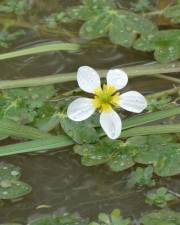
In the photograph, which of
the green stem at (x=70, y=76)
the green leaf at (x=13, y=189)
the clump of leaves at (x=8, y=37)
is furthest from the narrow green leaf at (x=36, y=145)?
the clump of leaves at (x=8, y=37)

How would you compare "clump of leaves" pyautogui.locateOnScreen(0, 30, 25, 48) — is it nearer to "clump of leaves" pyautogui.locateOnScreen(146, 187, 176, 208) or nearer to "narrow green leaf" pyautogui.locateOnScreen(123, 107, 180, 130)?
"narrow green leaf" pyautogui.locateOnScreen(123, 107, 180, 130)

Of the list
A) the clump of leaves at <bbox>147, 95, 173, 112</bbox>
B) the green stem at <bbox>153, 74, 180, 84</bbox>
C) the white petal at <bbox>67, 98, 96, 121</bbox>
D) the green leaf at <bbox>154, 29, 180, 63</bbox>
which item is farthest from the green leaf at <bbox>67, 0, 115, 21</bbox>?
the white petal at <bbox>67, 98, 96, 121</bbox>

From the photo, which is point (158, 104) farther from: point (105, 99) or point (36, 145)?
point (36, 145)

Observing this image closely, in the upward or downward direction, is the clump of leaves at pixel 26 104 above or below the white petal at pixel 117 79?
below

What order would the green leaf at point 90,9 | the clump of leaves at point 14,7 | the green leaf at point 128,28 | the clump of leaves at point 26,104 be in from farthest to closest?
the clump of leaves at point 14,7, the green leaf at point 90,9, the green leaf at point 128,28, the clump of leaves at point 26,104

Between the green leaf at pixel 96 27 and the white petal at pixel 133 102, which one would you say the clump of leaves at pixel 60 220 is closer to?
the white petal at pixel 133 102

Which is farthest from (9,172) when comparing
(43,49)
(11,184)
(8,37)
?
(8,37)

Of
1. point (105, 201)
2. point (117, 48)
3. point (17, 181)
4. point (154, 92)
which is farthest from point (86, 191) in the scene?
point (117, 48)
